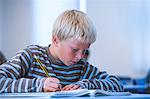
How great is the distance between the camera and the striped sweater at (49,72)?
4.18ft

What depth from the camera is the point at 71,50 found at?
1299 millimetres

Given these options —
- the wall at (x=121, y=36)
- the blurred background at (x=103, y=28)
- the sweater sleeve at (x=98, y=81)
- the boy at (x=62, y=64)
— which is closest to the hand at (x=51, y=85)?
the boy at (x=62, y=64)

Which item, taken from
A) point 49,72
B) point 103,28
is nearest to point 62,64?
point 49,72

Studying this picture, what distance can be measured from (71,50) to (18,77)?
22 cm

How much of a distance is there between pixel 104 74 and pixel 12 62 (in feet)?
1.22

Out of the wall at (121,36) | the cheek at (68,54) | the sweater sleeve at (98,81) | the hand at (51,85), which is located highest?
the cheek at (68,54)

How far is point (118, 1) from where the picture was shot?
4836 mm

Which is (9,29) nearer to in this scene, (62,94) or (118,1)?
(118,1)

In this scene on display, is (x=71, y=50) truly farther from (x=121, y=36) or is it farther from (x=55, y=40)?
(x=121, y=36)

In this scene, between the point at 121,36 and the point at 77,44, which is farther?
the point at 121,36

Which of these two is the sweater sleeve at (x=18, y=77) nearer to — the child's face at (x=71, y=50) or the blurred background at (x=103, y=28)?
the child's face at (x=71, y=50)

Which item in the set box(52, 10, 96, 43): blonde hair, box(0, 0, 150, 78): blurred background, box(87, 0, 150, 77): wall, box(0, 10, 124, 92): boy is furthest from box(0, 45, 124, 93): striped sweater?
box(87, 0, 150, 77): wall

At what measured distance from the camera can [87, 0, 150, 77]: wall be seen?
4.64 metres

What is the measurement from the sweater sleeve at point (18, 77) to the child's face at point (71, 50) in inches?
4.9
